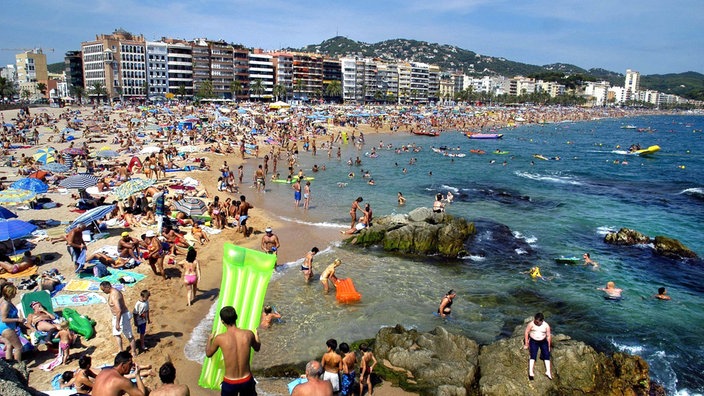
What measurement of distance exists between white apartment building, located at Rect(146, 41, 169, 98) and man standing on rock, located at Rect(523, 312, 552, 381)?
9592cm

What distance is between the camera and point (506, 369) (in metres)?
8.85

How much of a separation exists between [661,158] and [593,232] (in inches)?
1610

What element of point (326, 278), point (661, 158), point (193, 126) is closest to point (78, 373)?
point (326, 278)

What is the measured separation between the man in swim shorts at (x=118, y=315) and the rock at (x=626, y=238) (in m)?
18.6

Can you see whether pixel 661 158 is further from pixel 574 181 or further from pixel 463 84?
pixel 463 84

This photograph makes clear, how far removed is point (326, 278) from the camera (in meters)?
12.9

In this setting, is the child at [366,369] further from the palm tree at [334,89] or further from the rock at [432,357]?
the palm tree at [334,89]

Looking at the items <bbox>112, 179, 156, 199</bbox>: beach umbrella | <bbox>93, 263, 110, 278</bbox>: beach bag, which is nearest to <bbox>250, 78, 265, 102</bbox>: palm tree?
<bbox>112, 179, 156, 199</bbox>: beach umbrella

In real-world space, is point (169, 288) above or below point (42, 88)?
below

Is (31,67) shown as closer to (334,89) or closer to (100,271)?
(334,89)

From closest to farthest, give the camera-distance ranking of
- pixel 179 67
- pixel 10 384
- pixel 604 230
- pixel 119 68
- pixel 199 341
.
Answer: pixel 10 384, pixel 199 341, pixel 604 230, pixel 119 68, pixel 179 67

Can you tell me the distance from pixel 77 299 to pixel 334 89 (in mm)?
107004

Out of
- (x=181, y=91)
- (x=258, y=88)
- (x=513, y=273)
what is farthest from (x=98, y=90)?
(x=513, y=273)

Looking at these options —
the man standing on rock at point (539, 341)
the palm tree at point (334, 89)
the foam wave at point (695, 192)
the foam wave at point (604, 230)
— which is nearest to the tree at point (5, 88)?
the palm tree at point (334, 89)
